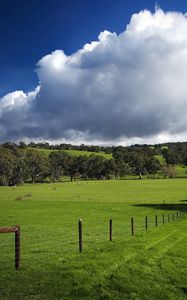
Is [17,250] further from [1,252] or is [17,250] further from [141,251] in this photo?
[141,251]

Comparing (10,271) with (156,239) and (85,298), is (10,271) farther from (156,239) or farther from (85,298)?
(156,239)

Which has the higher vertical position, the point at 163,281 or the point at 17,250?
the point at 17,250

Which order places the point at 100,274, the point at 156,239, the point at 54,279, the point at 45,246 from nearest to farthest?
the point at 54,279
the point at 100,274
the point at 45,246
the point at 156,239

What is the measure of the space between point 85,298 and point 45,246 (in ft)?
38.5

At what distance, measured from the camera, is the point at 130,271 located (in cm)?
1562

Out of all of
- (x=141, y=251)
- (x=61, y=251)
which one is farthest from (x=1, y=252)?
(x=141, y=251)

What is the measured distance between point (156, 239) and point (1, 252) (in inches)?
409

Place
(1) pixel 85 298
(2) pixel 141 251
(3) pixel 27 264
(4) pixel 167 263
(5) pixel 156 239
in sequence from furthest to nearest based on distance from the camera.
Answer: (5) pixel 156 239, (2) pixel 141 251, (4) pixel 167 263, (3) pixel 27 264, (1) pixel 85 298

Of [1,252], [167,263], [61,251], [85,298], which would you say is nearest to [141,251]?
[167,263]

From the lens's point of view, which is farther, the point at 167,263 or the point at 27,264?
the point at 167,263

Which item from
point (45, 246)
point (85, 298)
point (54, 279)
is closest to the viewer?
point (85, 298)

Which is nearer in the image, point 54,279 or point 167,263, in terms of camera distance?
point 54,279

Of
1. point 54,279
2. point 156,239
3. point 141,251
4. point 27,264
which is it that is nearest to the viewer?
point 54,279

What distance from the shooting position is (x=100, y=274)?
48.7 ft
